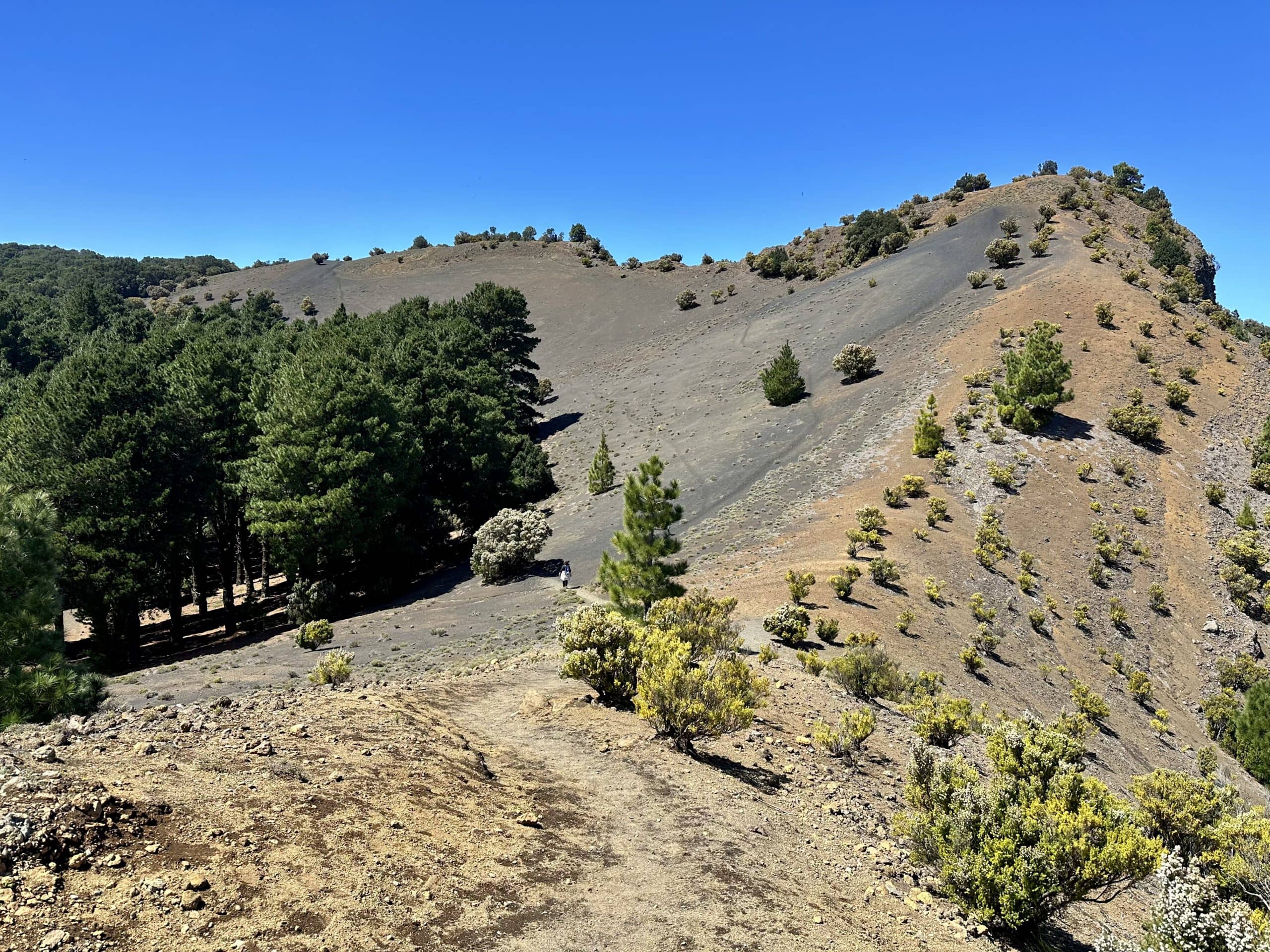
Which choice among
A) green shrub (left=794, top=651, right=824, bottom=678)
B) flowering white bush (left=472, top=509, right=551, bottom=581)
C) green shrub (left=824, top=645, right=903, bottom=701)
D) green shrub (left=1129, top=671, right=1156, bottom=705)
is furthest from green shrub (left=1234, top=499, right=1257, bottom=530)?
flowering white bush (left=472, top=509, right=551, bottom=581)

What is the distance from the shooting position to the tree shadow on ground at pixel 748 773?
12.1 metres

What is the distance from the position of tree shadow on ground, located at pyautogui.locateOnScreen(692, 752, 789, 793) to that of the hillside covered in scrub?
0.36ft

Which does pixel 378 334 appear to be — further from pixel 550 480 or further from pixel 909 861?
pixel 909 861

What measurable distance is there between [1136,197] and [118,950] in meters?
127

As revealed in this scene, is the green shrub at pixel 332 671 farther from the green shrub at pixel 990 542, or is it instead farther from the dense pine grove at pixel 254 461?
the green shrub at pixel 990 542

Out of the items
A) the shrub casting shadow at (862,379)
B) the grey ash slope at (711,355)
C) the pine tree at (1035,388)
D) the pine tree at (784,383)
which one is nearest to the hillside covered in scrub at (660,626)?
the pine tree at (1035,388)

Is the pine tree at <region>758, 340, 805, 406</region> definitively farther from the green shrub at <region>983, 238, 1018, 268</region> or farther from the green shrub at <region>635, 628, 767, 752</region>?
the green shrub at <region>635, 628, 767, 752</region>

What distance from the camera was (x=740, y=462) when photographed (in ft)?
157

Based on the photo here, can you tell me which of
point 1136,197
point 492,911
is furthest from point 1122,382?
point 1136,197

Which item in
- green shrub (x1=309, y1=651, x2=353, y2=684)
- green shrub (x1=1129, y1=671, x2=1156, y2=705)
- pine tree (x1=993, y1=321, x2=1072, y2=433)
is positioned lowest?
green shrub (x1=1129, y1=671, x2=1156, y2=705)

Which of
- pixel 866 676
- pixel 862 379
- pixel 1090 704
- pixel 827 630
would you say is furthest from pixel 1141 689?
pixel 862 379

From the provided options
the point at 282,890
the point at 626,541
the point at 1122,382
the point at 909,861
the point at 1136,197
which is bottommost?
the point at 909,861

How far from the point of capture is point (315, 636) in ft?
84.1

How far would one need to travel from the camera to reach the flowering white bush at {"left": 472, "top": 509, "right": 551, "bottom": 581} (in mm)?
35219
